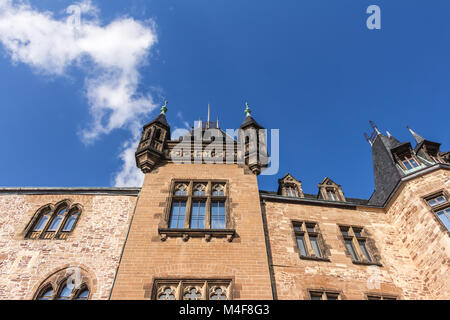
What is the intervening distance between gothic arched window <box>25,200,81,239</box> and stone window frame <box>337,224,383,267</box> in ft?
37.4

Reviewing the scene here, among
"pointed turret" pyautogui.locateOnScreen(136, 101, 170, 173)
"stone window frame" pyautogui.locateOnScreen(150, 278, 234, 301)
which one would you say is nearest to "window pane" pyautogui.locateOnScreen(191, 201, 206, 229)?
"stone window frame" pyautogui.locateOnScreen(150, 278, 234, 301)

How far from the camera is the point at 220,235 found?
39.9 feet

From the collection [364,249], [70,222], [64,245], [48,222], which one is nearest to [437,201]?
[364,249]

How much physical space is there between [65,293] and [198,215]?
5489 mm

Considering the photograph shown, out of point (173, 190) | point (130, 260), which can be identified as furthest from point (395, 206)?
point (130, 260)

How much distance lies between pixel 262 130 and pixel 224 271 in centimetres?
870

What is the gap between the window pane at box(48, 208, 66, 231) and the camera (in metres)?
12.9

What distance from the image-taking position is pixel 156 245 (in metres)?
11.7

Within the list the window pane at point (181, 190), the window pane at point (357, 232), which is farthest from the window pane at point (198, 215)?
the window pane at point (357, 232)

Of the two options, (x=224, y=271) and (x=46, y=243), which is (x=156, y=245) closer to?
(x=224, y=271)

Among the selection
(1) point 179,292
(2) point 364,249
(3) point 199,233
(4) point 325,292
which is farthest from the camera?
(2) point 364,249

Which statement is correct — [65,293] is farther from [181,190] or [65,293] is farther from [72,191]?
[181,190]

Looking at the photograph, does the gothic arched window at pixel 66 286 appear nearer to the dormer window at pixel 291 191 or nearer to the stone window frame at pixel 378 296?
the stone window frame at pixel 378 296
